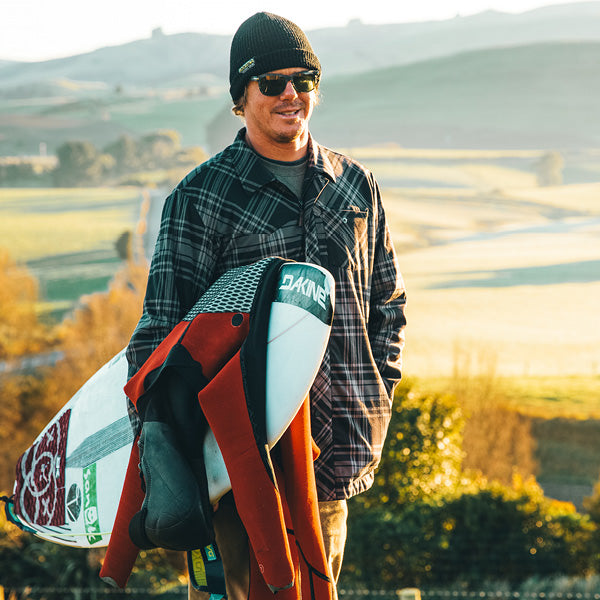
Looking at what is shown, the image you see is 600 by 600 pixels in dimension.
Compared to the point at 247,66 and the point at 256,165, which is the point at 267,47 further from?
the point at 256,165

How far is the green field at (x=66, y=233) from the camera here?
20234 millimetres

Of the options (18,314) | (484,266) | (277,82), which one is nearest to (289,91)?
(277,82)

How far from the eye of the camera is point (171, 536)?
4.70 feet

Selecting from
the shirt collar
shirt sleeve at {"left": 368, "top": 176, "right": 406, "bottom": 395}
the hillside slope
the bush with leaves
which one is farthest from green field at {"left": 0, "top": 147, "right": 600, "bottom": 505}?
the shirt collar

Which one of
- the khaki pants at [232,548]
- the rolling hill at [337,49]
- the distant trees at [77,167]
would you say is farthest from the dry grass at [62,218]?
the khaki pants at [232,548]

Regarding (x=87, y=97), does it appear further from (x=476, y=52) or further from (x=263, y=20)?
(x=263, y=20)

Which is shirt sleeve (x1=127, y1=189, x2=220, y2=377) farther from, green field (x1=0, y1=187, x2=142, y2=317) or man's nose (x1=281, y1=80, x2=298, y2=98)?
green field (x1=0, y1=187, x2=142, y2=317)

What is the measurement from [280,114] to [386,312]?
0.50 meters

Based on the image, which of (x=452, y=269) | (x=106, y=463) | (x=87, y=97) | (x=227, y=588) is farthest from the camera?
(x=87, y=97)

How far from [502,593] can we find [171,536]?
3.73 metres

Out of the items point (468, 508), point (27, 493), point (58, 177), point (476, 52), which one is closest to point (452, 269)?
point (476, 52)

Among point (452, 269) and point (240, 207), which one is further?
point (452, 269)

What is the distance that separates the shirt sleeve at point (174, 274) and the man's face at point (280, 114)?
0.23m

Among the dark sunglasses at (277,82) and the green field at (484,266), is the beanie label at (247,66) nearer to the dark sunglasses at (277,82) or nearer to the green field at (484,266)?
the dark sunglasses at (277,82)
